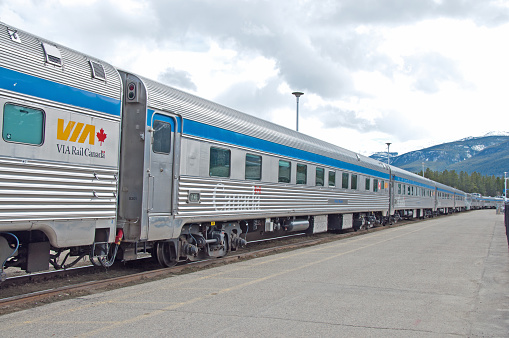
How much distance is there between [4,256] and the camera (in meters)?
6.17

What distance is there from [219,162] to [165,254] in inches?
92.7

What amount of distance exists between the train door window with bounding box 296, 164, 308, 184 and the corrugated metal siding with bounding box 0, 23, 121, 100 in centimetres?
770

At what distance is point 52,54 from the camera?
6742 millimetres

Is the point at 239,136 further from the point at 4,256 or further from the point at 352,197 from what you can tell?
the point at 352,197

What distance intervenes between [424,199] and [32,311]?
113ft

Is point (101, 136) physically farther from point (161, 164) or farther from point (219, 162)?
point (219, 162)

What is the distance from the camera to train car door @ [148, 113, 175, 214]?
8.22 m

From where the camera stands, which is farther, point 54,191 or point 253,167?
point 253,167

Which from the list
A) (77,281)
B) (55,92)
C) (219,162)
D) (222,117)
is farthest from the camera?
(222,117)

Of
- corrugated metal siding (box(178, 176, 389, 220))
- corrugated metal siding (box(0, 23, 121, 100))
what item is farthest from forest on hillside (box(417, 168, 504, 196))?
corrugated metal siding (box(0, 23, 121, 100))

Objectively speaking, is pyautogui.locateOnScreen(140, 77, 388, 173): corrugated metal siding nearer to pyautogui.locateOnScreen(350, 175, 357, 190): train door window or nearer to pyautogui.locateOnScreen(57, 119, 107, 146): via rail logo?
pyautogui.locateOnScreen(57, 119, 107, 146): via rail logo

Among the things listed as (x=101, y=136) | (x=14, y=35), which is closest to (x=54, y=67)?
(x=14, y=35)

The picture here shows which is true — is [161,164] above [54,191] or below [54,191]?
above

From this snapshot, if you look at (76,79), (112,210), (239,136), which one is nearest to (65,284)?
(112,210)
